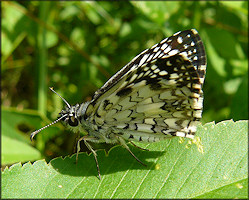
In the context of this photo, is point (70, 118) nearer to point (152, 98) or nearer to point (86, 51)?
point (152, 98)

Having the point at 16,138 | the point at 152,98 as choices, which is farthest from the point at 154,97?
the point at 16,138

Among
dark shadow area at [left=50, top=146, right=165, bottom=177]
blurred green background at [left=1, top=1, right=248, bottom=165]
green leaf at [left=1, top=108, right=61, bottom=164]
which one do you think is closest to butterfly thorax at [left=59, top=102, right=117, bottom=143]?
dark shadow area at [left=50, top=146, right=165, bottom=177]

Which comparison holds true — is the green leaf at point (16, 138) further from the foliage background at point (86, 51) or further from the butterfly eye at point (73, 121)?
the butterfly eye at point (73, 121)

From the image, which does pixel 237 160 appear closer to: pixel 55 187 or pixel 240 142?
pixel 240 142

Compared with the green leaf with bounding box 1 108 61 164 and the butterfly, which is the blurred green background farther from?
the butterfly

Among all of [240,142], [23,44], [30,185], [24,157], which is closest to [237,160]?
[240,142]
